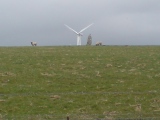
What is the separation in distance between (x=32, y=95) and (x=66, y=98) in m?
2.00

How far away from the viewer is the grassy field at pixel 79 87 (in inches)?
835

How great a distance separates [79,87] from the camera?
1041 inches

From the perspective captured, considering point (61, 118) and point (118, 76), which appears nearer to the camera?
point (61, 118)

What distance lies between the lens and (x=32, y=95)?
2441 centimetres

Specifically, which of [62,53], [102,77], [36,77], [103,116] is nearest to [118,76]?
[102,77]

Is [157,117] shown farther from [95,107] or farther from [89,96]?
[89,96]

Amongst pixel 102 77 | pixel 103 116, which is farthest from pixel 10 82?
pixel 103 116

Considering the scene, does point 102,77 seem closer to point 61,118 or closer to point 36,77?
point 36,77

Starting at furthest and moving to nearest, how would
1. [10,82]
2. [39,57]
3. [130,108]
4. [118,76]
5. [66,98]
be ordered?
[39,57] < [118,76] < [10,82] < [66,98] < [130,108]

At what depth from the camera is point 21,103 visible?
2278cm

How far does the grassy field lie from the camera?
21.2 metres

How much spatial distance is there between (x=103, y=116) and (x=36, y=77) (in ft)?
34.1

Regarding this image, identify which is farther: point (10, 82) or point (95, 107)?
point (10, 82)

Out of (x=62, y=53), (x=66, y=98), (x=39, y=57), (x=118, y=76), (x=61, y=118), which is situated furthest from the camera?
(x=62, y=53)
